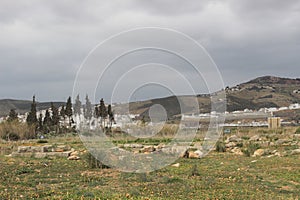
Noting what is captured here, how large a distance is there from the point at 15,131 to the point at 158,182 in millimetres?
41294

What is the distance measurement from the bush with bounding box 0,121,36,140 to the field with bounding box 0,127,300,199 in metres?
32.7

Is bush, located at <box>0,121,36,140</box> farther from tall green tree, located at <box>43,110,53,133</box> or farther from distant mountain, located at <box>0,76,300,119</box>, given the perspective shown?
distant mountain, located at <box>0,76,300,119</box>

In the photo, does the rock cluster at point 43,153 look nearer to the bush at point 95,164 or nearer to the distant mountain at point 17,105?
the bush at point 95,164

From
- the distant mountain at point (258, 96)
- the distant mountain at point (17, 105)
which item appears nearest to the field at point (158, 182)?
the distant mountain at point (258, 96)

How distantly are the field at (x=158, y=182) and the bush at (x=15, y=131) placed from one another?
107 ft

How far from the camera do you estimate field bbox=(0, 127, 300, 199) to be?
1197 centimetres


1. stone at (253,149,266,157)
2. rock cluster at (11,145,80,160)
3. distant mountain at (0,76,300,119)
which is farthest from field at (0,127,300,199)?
distant mountain at (0,76,300,119)

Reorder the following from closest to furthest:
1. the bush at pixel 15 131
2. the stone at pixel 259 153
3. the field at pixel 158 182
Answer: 1. the field at pixel 158 182
2. the stone at pixel 259 153
3. the bush at pixel 15 131

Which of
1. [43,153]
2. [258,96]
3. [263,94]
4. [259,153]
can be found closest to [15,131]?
[43,153]

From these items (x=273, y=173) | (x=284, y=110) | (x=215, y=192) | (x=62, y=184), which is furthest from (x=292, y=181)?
(x=284, y=110)

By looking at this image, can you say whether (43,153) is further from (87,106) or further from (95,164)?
(95,164)

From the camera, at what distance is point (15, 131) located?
51.9 m

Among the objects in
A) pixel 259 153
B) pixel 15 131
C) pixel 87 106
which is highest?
pixel 87 106

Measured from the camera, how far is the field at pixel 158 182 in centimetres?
1197
